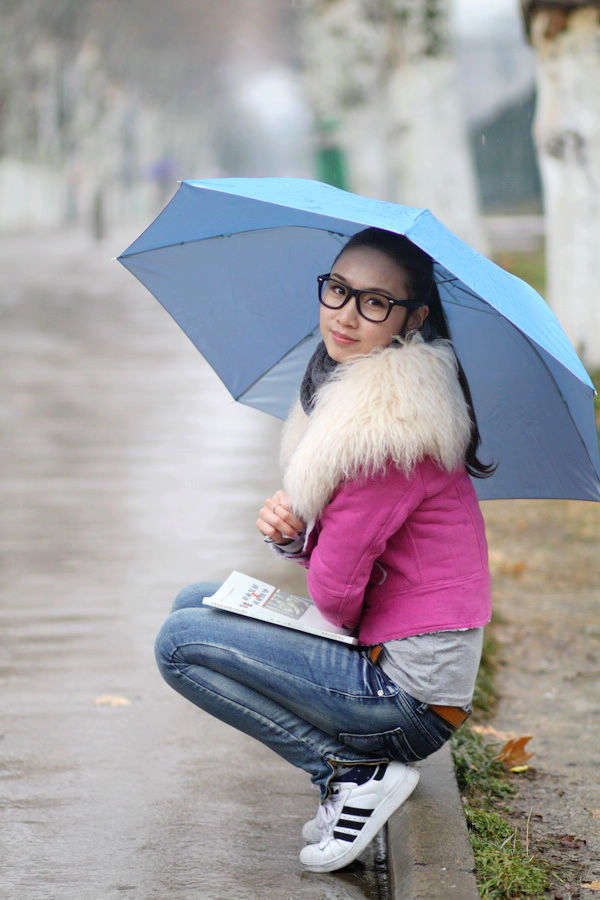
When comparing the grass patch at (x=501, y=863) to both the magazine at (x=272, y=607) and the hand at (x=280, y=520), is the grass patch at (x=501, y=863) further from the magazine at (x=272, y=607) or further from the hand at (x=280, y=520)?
the hand at (x=280, y=520)

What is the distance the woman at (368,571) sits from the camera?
3070 millimetres

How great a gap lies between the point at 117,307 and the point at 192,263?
52.6 feet

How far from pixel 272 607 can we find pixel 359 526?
41 centimetres

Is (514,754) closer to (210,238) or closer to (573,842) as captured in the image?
(573,842)

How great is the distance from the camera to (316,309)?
3.83 metres

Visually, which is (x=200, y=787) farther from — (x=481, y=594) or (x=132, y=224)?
(x=132, y=224)

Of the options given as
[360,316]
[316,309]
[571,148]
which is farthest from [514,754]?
[571,148]

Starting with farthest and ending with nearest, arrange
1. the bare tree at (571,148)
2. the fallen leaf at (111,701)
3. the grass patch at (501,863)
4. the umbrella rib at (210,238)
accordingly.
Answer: the bare tree at (571,148)
the fallen leaf at (111,701)
the umbrella rib at (210,238)
the grass patch at (501,863)

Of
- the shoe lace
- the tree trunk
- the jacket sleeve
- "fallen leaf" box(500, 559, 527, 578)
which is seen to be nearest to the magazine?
the jacket sleeve

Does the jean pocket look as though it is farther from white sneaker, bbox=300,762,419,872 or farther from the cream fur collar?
the cream fur collar

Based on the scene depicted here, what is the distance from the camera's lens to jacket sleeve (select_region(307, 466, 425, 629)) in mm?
3059

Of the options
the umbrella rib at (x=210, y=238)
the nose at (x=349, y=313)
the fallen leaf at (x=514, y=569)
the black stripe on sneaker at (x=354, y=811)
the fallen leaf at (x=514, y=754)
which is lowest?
the fallen leaf at (x=514, y=569)

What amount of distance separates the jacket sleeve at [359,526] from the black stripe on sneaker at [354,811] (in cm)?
55

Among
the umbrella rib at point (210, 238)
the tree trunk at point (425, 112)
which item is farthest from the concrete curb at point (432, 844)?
the tree trunk at point (425, 112)
